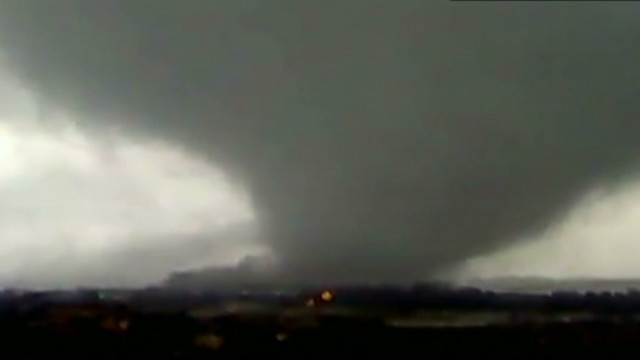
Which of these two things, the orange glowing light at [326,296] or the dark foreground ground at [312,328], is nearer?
the dark foreground ground at [312,328]

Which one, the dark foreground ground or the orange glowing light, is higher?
the orange glowing light

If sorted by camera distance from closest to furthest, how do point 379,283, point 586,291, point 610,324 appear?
point 610,324 → point 586,291 → point 379,283

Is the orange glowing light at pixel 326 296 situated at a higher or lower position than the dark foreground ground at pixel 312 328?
higher

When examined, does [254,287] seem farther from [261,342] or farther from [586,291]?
[586,291]

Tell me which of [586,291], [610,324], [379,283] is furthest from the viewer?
[379,283]

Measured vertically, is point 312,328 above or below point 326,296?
below

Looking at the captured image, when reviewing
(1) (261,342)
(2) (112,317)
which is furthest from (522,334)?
(2) (112,317)

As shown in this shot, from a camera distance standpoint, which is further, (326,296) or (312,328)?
(326,296)

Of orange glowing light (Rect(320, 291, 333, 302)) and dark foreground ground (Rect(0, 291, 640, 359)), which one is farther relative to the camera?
orange glowing light (Rect(320, 291, 333, 302))
